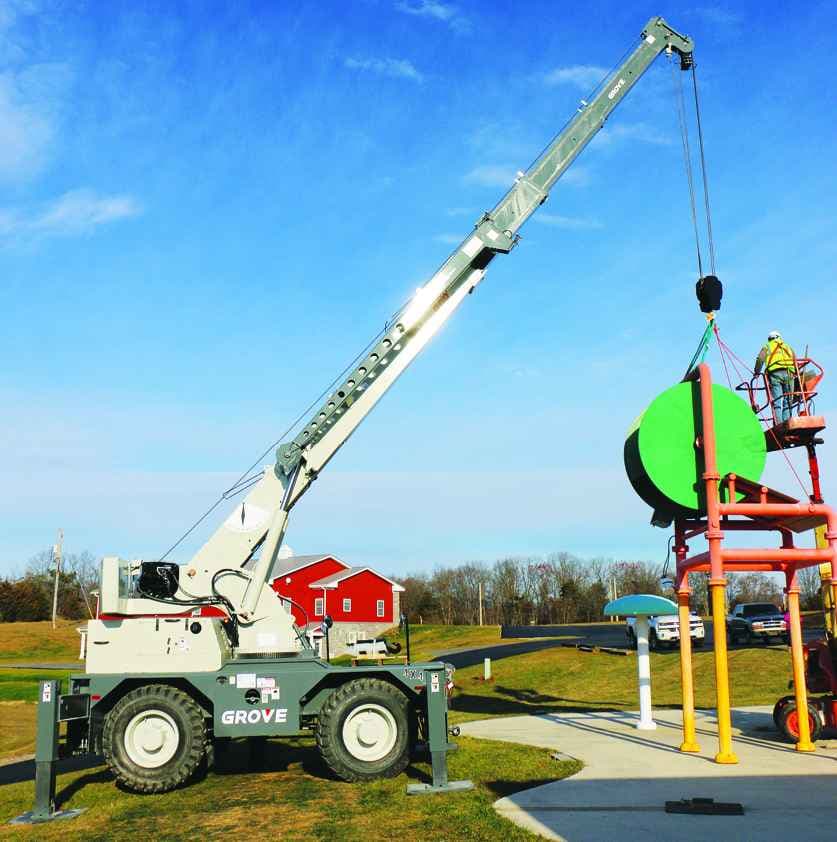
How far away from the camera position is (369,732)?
1203cm

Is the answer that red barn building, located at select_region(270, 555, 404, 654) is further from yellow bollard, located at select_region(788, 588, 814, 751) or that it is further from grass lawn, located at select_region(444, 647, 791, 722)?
yellow bollard, located at select_region(788, 588, 814, 751)

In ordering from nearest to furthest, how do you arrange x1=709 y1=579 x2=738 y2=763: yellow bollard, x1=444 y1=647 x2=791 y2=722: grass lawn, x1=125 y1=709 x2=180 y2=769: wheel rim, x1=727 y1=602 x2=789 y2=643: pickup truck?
x1=125 y1=709 x2=180 y2=769: wheel rim → x1=709 y1=579 x2=738 y2=763: yellow bollard → x1=444 y1=647 x2=791 y2=722: grass lawn → x1=727 y1=602 x2=789 y2=643: pickup truck

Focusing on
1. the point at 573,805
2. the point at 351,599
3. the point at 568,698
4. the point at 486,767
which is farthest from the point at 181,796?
the point at 351,599

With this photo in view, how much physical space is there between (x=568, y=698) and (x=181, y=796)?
16.7 metres

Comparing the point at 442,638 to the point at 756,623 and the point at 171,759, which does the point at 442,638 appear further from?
the point at 171,759

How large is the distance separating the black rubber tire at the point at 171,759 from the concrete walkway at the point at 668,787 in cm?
436

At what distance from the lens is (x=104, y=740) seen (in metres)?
11.8

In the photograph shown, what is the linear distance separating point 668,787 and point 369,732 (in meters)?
4.00

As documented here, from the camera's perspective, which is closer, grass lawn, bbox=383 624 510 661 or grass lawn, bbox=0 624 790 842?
grass lawn, bbox=0 624 790 842

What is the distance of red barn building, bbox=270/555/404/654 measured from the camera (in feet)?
202

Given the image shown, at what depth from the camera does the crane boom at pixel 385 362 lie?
13734mm

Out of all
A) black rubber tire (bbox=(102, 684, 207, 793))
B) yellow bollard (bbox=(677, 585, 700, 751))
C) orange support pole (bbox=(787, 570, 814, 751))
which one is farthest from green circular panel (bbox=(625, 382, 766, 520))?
black rubber tire (bbox=(102, 684, 207, 793))

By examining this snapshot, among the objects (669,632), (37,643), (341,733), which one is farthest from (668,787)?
(37,643)

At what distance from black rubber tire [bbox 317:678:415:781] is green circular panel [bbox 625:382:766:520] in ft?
17.2
